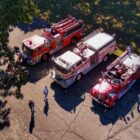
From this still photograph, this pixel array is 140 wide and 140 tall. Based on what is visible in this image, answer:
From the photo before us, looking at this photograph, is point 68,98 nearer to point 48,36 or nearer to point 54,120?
point 54,120

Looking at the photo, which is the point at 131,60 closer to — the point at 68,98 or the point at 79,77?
the point at 79,77

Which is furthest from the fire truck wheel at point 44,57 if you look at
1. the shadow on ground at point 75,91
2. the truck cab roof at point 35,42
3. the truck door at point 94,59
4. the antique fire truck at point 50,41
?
the truck door at point 94,59

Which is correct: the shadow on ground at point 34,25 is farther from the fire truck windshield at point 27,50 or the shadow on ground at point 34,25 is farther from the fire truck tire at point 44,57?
the fire truck tire at point 44,57

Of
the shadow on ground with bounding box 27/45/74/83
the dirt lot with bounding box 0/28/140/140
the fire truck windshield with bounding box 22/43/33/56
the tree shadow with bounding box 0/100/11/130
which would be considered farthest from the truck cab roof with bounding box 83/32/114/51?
the tree shadow with bounding box 0/100/11/130

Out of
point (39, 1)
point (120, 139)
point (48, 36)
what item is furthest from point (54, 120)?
point (39, 1)

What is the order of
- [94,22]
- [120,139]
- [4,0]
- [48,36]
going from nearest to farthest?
[4,0], [120,139], [48,36], [94,22]

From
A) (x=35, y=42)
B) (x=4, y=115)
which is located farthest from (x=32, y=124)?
(x=35, y=42)
